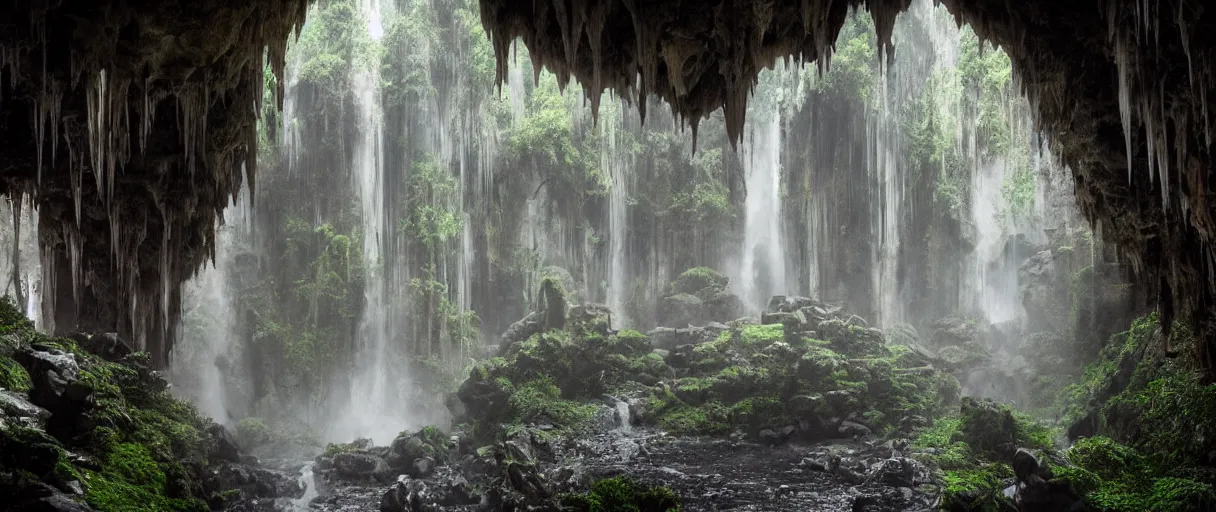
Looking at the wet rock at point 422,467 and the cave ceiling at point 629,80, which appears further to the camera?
the wet rock at point 422,467

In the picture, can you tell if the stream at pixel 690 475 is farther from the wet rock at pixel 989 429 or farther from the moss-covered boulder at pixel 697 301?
the moss-covered boulder at pixel 697 301

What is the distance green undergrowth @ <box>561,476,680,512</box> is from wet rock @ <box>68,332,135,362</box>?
5.49 m

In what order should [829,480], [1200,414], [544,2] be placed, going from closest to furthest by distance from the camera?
[544,2]
[1200,414]
[829,480]

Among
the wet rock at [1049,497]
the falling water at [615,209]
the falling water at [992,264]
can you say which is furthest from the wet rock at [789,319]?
the wet rock at [1049,497]

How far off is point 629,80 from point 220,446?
434 inches

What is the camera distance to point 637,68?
7.97 m

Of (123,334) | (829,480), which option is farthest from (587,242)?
(123,334)

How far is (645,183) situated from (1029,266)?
490 inches

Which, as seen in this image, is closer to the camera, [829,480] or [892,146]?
[829,480]

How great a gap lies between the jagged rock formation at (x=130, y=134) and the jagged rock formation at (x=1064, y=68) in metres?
2.42

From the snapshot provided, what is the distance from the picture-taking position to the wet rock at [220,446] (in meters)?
14.1

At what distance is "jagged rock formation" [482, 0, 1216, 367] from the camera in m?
6.18

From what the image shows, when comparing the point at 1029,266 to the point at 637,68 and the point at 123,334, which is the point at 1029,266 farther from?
the point at 123,334

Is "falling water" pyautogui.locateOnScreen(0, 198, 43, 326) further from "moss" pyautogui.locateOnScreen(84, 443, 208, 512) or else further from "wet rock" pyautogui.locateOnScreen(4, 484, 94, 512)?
"wet rock" pyautogui.locateOnScreen(4, 484, 94, 512)
